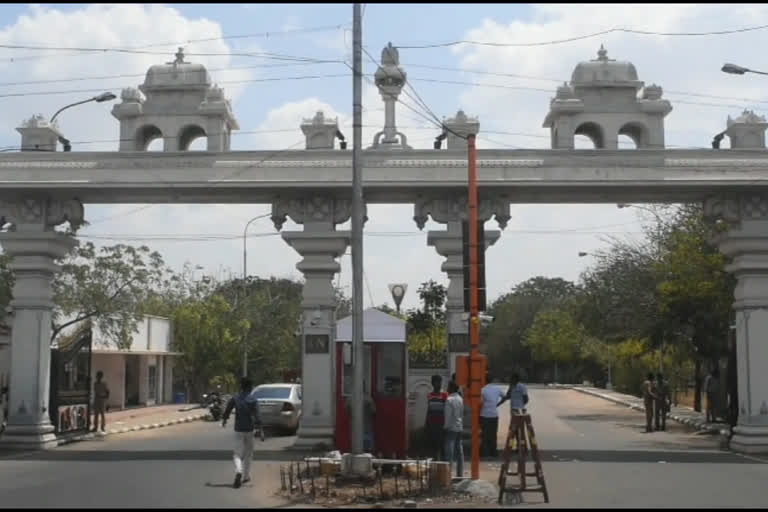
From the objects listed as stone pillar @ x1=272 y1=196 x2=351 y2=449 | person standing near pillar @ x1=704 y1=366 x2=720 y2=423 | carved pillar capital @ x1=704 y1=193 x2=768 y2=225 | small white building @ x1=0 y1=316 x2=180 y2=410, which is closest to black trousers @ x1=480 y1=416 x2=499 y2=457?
stone pillar @ x1=272 y1=196 x2=351 y2=449

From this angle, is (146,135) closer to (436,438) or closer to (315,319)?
(315,319)

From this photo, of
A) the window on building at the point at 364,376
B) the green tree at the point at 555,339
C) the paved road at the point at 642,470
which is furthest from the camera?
the green tree at the point at 555,339

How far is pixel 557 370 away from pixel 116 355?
185 ft

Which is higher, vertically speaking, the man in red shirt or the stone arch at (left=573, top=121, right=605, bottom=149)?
the stone arch at (left=573, top=121, right=605, bottom=149)

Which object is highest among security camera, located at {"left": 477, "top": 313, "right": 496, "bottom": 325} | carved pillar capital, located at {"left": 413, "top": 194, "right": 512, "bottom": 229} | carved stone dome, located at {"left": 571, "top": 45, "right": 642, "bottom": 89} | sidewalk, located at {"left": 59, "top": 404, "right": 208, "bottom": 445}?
carved stone dome, located at {"left": 571, "top": 45, "right": 642, "bottom": 89}

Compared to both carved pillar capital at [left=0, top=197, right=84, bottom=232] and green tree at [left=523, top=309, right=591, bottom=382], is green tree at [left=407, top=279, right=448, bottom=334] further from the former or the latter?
green tree at [left=523, top=309, right=591, bottom=382]

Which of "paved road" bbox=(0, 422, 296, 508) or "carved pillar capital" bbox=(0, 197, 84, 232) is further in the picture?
"carved pillar capital" bbox=(0, 197, 84, 232)

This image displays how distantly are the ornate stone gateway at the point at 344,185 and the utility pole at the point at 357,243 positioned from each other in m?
4.75

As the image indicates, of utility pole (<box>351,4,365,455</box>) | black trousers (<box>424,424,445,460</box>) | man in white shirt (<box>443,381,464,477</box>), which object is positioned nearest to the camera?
utility pole (<box>351,4,365,455</box>)

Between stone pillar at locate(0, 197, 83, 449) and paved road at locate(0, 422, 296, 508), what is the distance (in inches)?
39.6

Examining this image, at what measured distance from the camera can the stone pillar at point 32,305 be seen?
71.6 feet

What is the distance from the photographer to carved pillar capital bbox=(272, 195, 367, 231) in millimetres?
21734

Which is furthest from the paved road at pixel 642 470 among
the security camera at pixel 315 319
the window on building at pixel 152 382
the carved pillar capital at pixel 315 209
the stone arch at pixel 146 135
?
the window on building at pixel 152 382

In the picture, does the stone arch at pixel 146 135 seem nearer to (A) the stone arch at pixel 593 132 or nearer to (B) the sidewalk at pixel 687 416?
(A) the stone arch at pixel 593 132
